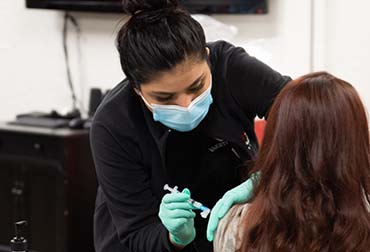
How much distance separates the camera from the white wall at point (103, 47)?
2.96 meters

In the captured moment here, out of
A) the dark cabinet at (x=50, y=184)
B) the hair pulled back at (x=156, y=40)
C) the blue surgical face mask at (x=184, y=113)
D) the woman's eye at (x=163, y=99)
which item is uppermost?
the hair pulled back at (x=156, y=40)

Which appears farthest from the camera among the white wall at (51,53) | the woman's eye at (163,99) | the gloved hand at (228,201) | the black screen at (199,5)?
the white wall at (51,53)

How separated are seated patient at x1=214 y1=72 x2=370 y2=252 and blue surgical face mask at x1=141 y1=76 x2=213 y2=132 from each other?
11.8 inches

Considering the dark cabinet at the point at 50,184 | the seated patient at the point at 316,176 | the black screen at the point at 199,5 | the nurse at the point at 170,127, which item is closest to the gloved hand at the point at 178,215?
the nurse at the point at 170,127

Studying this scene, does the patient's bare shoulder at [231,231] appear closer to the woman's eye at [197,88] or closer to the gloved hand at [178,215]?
the gloved hand at [178,215]

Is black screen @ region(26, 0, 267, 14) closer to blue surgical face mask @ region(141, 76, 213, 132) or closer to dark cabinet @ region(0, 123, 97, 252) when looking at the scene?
dark cabinet @ region(0, 123, 97, 252)

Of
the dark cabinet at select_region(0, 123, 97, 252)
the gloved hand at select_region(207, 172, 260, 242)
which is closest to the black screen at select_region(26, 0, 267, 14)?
the dark cabinet at select_region(0, 123, 97, 252)

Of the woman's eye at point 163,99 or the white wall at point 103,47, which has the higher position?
the woman's eye at point 163,99

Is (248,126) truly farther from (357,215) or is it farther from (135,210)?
(357,215)

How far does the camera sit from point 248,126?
185 centimetres

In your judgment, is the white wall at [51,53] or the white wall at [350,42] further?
the white wall at [51,53]

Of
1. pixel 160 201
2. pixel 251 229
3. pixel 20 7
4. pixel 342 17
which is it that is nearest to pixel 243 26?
pixel 342 17

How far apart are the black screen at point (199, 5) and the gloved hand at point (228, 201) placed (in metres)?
1.43

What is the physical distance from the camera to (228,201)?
1.58 metres
